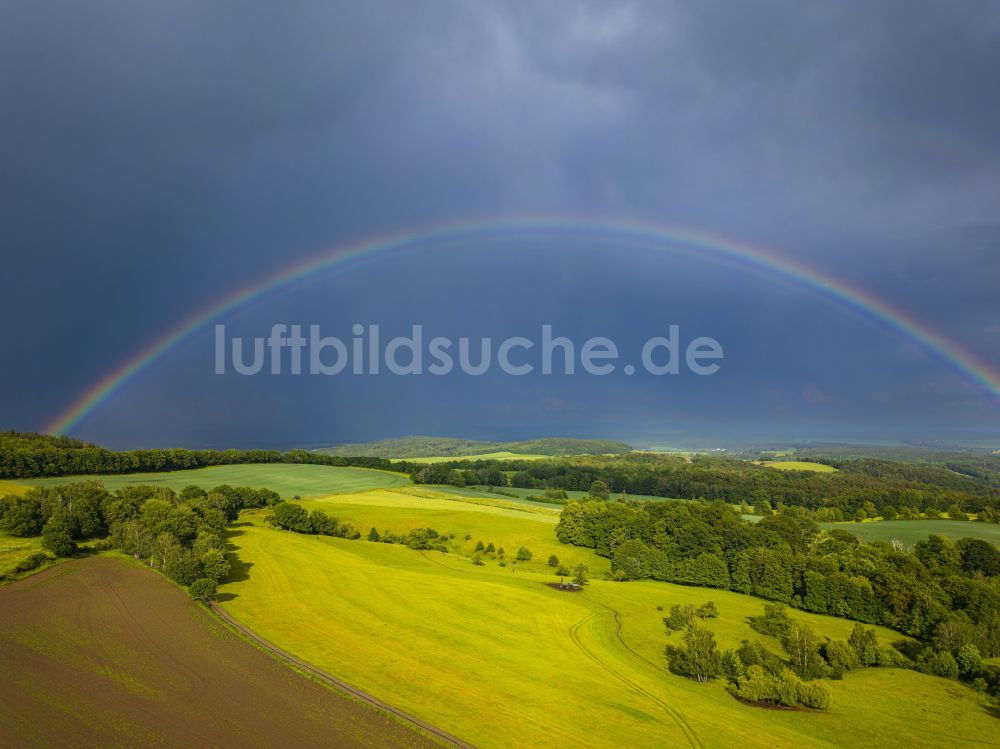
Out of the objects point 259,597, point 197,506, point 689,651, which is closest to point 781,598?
point 689,651

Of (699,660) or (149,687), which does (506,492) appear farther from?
(149,687)

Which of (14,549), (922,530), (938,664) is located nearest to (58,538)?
(14,549)

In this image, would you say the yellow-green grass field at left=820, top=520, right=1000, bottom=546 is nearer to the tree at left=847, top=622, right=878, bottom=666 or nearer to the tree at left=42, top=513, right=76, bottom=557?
the tree at left=847, top=622, right=878, bottom=666

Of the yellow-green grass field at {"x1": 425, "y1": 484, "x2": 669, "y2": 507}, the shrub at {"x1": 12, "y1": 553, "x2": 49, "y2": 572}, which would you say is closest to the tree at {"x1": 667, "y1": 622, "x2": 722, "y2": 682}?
the shrub at {"x1": 12, "y1": 553, "x2": 49, "y2": 572}

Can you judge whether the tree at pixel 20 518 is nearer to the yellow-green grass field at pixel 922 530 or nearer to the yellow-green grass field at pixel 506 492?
the yellow-green grass field at pixel 506 492

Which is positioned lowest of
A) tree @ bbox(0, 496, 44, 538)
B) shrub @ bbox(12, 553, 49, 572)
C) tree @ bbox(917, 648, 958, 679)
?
tree @ bbox(917, 648, 958, 679)

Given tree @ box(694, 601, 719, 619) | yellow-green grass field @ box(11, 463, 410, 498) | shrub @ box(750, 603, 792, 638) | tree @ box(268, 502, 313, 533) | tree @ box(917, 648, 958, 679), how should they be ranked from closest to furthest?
1. tree @ box(917, 648, 958, 679)
2. shrub @ box(750, 603, 792, 638)
3. tree @ box(694, 601, 719, 619)
4. tree @ box(268, 502, 313, 533)
5. yellow-green grass field @ box(11, 463, 410, 498)
